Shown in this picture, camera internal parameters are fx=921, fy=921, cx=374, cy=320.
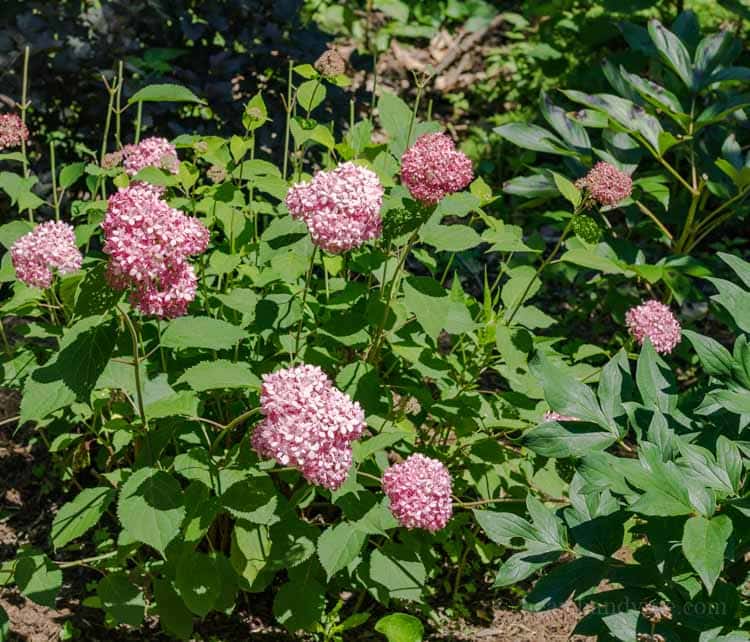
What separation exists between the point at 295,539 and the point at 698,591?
980 mm

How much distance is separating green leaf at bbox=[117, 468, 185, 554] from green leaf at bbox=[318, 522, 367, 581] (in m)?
0.35

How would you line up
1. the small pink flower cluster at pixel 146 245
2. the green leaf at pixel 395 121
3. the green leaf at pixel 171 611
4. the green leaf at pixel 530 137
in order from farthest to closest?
the green leaf at pixel 530 137 < the green leaf at pixel 395 121 < the green leaf at pixel 171 611 < the small pink flower cluster at pixel 146 245

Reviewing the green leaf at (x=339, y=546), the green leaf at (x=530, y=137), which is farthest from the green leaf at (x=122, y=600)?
the green leaf at (x=530, y=137)

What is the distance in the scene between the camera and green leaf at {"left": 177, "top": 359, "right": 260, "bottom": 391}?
6.40 feet

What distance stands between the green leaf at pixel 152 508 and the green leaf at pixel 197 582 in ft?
0.84

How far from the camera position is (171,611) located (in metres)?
2.35

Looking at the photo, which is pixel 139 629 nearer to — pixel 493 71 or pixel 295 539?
pixel 295 539

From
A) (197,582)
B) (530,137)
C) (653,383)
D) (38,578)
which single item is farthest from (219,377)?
(530,137)

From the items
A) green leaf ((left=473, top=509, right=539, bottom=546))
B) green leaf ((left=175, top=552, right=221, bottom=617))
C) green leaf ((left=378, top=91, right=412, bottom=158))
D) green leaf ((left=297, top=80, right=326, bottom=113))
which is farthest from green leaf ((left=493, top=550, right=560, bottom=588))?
green leaf ((left=297, top=80, right=326, bottom=113))

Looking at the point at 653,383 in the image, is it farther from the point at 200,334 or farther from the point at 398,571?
the point at 200,334

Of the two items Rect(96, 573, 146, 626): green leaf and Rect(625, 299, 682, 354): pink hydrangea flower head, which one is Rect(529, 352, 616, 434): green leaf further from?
Rect(96, 573, 146, 626): green leaf

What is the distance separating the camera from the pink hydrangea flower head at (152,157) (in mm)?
2408

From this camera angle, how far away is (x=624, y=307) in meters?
3.49

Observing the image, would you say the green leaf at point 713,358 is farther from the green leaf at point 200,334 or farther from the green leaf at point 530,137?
the green leaf at point 530,137
